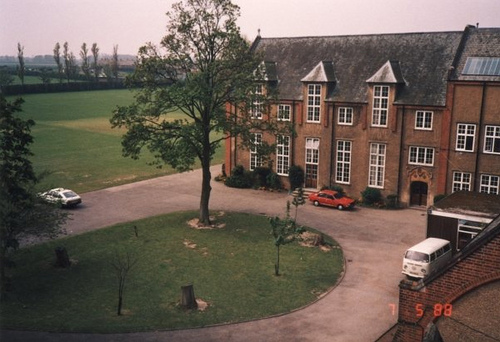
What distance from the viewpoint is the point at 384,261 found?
29.2m

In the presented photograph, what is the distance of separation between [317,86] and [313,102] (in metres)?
1.49

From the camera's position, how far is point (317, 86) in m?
44.1

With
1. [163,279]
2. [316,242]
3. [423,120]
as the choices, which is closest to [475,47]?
[423,120]

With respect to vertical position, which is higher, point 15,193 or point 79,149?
point 15,193

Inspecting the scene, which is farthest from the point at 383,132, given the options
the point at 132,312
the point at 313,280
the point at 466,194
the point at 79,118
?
the point at 79,118

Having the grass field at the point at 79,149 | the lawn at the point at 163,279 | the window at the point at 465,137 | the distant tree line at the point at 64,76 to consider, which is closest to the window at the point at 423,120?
the window at the point at 465,137

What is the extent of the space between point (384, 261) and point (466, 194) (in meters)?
8.53

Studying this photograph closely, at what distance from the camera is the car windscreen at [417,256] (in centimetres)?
2612

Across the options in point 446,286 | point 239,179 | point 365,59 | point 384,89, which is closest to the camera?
point 446,286

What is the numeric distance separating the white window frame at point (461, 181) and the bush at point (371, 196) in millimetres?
5837

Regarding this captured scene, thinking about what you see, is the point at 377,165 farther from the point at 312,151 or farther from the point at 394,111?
the point at 312,151

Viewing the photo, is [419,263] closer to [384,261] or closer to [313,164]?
[384,261]

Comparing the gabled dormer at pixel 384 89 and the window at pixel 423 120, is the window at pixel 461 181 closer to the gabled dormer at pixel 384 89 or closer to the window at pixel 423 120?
the window at pixel 423 120

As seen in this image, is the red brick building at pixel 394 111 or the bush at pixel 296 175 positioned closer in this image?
the red brick building at pixel 394 111
